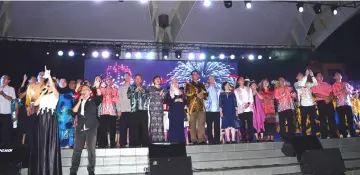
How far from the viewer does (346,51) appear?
10.5 meters

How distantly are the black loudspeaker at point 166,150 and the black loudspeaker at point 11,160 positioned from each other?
1.89 m

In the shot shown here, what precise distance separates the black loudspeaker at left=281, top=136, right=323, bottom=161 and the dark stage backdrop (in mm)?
5470

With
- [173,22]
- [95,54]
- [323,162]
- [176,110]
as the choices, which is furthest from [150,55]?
[323,162]

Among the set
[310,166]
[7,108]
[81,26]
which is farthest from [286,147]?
[81,26]

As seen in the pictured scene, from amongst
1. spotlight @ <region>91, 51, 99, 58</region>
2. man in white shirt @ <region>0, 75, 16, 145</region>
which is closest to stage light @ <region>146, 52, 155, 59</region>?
spotlight @ <region>91, 51, 99, 58</region>

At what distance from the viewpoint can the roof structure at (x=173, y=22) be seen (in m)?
9.59

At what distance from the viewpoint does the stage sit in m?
4.98

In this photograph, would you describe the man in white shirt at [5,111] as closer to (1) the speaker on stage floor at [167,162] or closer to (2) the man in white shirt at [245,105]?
(1) the speaker on stage floor at [167,162]

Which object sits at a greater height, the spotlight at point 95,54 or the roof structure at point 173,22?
the roof structure at point 173,22

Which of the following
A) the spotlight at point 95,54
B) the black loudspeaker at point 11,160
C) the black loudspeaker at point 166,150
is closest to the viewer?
the black loudspeaker at point 11,160

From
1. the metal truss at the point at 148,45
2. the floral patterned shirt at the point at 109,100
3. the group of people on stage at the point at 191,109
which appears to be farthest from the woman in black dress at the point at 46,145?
the metal truss at the point at 148,45

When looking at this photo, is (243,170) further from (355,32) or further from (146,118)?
(355,32)

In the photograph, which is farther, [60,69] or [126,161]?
[60,69]

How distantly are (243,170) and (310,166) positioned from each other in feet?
3.59
